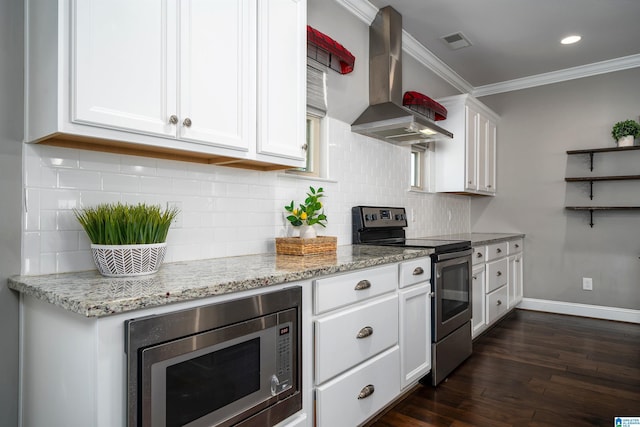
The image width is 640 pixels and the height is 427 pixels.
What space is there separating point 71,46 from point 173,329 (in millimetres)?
906

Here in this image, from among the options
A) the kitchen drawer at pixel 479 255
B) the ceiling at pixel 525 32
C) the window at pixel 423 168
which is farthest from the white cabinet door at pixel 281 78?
the window at pixel 423 168

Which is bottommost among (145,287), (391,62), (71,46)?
(145,287)

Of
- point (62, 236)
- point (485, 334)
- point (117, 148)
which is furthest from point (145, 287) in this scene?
point (485, 334)

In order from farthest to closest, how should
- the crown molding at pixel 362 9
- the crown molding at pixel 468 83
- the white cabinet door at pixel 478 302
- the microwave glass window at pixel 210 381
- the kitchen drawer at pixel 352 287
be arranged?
1. the white cabinet door at pixel 478 302
2. the crown molding at pixel 468 83
3. the crown molding at pixel 362 9
4. the kitchen drawer at pixel 352 287
5. the microwave glass window at pixel 210 381

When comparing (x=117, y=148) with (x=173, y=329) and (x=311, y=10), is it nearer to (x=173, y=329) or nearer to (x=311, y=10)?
(x=173, y=329)

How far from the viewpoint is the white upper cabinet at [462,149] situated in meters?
3.91

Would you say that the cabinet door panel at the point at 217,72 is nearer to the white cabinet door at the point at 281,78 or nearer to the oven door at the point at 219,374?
the white cabinet door at the point at 281,78

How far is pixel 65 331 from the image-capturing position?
108cm

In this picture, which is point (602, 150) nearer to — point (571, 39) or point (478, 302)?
point (571, 39)

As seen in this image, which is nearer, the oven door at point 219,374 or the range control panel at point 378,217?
the oven door at point 219,374

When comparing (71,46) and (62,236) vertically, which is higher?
(71,46)

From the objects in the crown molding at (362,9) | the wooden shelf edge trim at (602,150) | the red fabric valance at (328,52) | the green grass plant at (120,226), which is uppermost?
the crown molding at (362,9)

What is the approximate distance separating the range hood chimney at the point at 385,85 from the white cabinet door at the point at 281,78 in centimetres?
99

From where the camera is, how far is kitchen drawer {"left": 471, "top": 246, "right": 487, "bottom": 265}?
3193 mm
